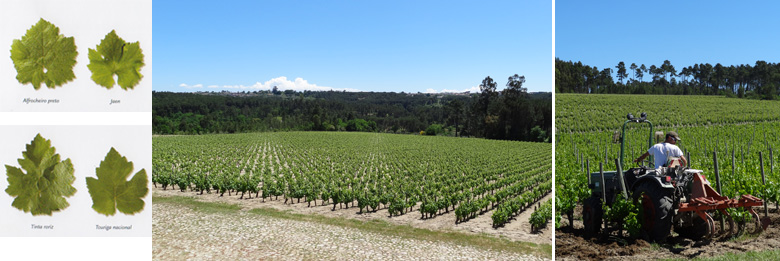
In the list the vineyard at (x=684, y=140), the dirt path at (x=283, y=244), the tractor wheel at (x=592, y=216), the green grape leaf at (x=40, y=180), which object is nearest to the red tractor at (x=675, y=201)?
the tractor wheel at (x=592, y=216)

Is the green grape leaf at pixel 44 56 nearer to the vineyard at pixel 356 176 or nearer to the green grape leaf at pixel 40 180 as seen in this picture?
the green grape leaf at pixel 40 180

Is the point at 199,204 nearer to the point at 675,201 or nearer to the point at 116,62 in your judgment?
the point at 116,62

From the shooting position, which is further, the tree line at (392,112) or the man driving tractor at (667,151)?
the tree line at (392,112)

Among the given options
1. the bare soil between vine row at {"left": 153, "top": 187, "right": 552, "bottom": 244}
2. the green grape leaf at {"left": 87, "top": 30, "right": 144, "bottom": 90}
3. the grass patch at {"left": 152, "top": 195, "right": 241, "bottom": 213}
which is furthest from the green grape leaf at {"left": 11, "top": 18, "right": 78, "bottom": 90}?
the bare soil between vine row at {"left": 153, "top": 187, "right": 552, "bottom": 244}

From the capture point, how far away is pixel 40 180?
4.32 m

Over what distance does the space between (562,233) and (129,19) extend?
573 centimetres

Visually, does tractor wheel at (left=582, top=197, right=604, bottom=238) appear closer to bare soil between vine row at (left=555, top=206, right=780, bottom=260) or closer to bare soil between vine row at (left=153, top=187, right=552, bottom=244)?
bare soil between vine row at (left=555, top=206, right=780, bottom=260)

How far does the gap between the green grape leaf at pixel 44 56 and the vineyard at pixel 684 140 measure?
601 cm

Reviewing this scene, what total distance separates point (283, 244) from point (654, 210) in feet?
16.4

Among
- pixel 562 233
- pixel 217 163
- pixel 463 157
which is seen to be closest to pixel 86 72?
pixel 562 233

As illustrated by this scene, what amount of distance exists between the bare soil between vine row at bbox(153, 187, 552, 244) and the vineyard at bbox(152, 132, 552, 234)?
0.52ft

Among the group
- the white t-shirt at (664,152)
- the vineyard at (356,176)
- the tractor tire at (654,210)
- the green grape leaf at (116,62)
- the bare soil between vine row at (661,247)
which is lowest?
the vineyard at (356,176)

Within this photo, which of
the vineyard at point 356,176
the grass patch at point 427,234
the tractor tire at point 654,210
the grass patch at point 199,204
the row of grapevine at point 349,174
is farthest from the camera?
the row of grapevine at point 349,174

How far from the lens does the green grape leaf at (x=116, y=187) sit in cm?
429
